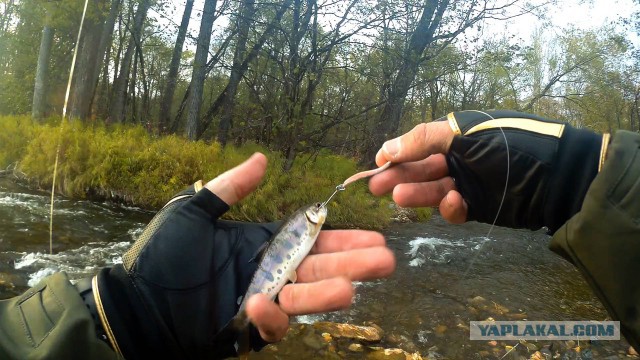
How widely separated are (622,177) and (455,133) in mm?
766

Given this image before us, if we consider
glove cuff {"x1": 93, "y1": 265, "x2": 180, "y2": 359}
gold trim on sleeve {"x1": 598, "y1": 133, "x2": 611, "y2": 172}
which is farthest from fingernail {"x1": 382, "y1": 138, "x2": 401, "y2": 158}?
glove cuff {"x1": 93, "y1": 265, "x2": 180, "y2": 359}

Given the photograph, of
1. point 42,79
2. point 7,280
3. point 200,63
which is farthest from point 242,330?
point 42,79

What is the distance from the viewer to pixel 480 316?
588cm

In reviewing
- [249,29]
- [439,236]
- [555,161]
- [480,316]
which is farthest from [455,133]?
[249,29]

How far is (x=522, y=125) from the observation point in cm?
201

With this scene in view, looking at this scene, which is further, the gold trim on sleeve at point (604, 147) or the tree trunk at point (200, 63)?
the tree trunk at point (200, 63)

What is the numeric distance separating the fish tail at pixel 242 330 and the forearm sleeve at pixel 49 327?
1.64 ft

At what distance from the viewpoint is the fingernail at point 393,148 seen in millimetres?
2133

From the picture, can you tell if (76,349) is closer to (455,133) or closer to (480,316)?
(455,133)

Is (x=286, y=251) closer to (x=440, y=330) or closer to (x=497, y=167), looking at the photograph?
(x=497, y=167)

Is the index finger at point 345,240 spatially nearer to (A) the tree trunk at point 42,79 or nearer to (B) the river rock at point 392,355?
(B) the river rock at point 392,355

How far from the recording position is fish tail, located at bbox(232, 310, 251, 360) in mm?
1792

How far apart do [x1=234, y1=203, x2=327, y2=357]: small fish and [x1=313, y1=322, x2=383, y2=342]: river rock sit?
9.93ft

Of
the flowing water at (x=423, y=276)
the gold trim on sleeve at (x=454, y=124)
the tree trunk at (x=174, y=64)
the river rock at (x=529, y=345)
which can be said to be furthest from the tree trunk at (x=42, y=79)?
the gold trim on sleeve at (x=454, y=124)
